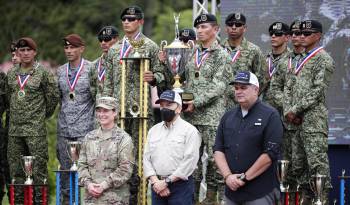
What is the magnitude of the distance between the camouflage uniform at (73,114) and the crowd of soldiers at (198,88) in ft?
0.04

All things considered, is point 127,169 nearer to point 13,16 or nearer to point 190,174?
point 190,174

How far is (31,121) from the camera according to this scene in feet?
41.6

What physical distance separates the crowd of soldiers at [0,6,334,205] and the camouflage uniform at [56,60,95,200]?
13mm

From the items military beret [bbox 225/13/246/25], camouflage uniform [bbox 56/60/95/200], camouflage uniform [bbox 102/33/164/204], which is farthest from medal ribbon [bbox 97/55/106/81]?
military beret [bbox 225/13/246/25]

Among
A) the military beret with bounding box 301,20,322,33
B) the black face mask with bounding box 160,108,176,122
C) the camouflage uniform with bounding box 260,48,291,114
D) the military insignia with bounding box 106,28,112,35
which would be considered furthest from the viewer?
the military insignia with bounding box 106,28,112,35

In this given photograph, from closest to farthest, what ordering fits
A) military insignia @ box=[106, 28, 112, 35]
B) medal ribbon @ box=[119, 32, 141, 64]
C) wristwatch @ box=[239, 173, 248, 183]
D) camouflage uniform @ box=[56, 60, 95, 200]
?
wristwatch @ box=[239, 173, 248, 183]
medal ribbon @ box=[119, 32, 141, 64]
camouflage uniform @ box=[56, 60, 95, 200]
military insignia @ box=[106, 28, 112, 35]

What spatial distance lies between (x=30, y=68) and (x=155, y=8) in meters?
20.6

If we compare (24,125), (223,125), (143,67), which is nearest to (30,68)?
(24,125)

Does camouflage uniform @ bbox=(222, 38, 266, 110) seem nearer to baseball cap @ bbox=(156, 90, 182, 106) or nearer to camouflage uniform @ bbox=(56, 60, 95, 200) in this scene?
camouflage uniform @ bbox=(56, 60, 95, 200)

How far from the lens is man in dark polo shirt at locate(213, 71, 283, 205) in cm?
977

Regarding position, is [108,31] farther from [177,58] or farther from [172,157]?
[172,157]

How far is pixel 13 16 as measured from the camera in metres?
33.5

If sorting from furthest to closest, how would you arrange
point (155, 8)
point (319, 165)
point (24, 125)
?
point (155, 8), point (24, 125), point (319, 165)

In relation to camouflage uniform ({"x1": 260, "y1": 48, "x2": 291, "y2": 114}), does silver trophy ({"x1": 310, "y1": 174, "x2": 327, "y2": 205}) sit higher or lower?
lower
